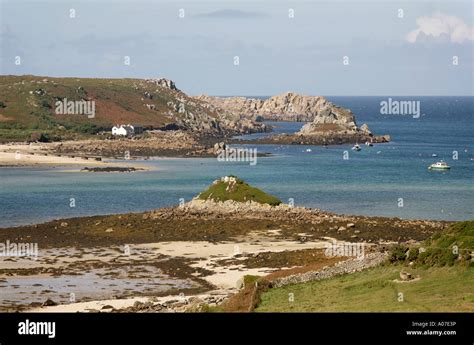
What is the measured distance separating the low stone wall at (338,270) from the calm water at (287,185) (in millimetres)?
31657

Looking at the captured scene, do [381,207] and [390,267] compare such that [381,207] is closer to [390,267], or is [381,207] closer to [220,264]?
[220,264]

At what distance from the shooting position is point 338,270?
3700 cm

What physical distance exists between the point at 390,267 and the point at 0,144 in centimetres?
10743

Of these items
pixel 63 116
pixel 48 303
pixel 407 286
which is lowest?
pixel 48 303

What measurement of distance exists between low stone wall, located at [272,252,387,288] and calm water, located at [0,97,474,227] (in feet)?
104

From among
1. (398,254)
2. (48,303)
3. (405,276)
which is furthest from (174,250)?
(405,276)

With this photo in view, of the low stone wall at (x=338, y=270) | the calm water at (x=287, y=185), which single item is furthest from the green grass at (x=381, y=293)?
the calm water at (x=287, y=185)

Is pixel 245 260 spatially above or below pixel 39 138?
below

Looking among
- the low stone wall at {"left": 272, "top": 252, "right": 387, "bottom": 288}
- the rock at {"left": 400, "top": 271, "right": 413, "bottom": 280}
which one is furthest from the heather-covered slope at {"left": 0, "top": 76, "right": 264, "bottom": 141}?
the rock at {"left": 400, "top": 271, "right": 413, "bottom": 280}

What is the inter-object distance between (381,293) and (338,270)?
5638 millimetres

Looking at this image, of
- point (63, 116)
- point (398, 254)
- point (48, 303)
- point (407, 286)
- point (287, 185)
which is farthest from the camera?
point (63, 116)

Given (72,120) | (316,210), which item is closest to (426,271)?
(316,210)

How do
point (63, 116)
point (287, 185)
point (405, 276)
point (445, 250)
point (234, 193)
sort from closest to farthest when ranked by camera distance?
point (405, 276) → point (445, 250) → point (234, 193) → point (287, 185) → point (63, 116)

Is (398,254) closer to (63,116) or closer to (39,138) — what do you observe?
(39,138)
